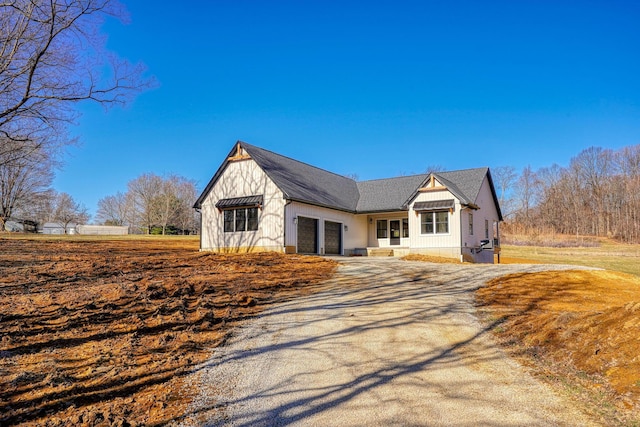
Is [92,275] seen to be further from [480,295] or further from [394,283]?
[480,295]

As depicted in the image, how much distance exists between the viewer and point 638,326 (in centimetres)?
506

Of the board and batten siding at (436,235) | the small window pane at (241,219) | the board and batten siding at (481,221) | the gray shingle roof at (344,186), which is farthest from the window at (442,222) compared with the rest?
the small window pane at (241,219)

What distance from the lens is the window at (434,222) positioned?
21.8m

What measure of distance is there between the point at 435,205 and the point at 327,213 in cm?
546

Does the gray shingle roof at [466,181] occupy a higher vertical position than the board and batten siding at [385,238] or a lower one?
higher

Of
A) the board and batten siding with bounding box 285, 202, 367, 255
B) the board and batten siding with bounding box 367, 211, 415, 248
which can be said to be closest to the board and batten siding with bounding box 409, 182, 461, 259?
the board and batten siding with bounding box 367, 211, 415, 248

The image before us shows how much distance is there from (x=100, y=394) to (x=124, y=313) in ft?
9.84

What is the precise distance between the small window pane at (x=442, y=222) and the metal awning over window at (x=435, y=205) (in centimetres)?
42

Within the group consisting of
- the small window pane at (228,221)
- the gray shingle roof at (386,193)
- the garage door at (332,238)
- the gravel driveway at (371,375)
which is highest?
the gray shingle roof at (386,193)

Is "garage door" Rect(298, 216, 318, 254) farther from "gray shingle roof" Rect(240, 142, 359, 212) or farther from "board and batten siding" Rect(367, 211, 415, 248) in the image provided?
"board and batten siding" Rect(367, 211, 415, 248)

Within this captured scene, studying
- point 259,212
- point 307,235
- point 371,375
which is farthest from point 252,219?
point 371,375

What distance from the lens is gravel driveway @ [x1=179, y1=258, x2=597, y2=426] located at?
3.89 meters

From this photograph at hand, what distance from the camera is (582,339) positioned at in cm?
537

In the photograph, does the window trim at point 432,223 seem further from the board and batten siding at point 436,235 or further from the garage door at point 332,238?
the garage door at point 332,238
